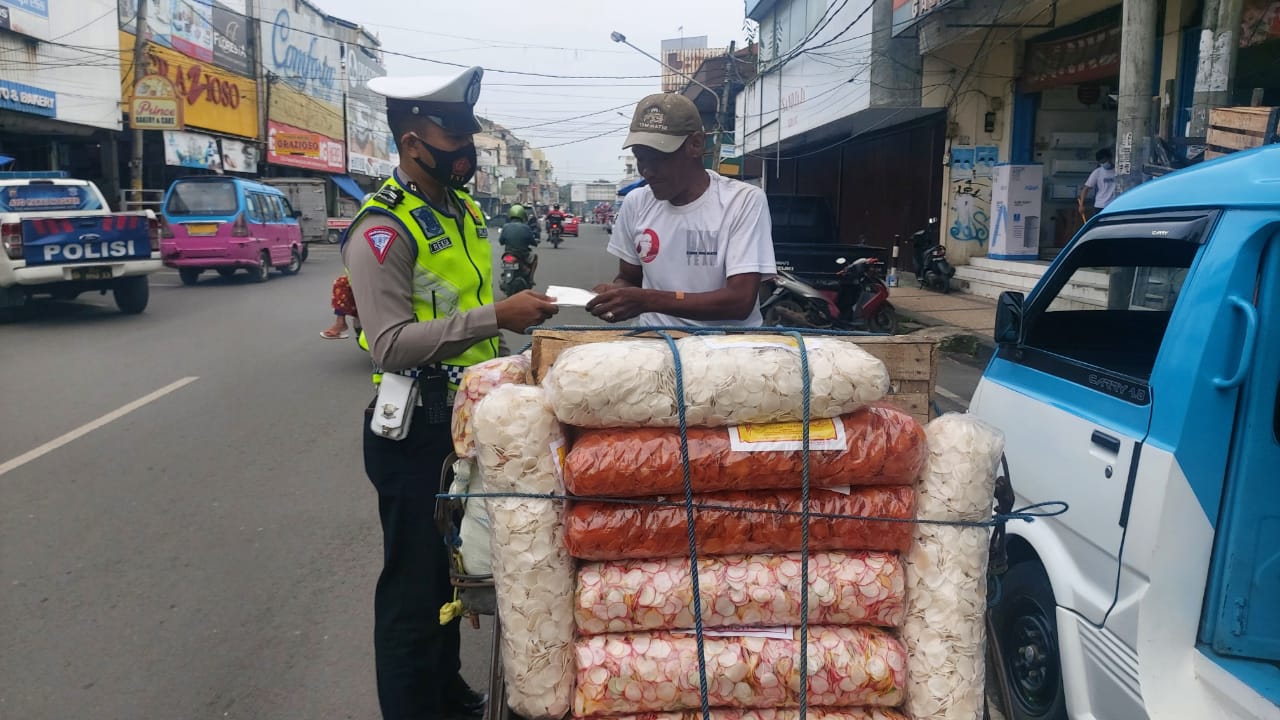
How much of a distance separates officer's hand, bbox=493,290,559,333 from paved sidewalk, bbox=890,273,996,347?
8837 mm

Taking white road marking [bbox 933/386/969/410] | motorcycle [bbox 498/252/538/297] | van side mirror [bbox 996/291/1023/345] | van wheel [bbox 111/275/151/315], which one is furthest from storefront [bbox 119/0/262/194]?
van side mirror [bbox 996/291/1023/345]

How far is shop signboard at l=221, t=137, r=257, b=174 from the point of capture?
30.5m

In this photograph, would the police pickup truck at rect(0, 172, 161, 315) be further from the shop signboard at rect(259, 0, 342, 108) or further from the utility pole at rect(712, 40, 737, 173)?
the shop signboard at rect(259, 0, 342, 108)

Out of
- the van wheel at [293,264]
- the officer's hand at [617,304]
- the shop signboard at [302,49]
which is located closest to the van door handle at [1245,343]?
the officer's hand at [617,304]

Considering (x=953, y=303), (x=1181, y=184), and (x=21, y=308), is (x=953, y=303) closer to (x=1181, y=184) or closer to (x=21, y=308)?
(x=1181, y=184)

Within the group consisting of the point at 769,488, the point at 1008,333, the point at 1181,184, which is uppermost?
the point at 1181,184

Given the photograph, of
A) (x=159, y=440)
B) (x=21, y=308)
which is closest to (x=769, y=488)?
(x=159, y=440)

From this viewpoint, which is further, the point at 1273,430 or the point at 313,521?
the point at 313,521

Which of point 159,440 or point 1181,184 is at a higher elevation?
point 1181,184

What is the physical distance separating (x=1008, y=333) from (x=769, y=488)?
170 cm

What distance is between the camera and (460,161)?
2461 millimetres

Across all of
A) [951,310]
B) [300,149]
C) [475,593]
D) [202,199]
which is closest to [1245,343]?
[475,593]

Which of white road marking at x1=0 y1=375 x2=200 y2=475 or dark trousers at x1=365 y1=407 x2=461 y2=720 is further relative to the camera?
white road marking at x1=0 y1=375 x2=200 y2=475

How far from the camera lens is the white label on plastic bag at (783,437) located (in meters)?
1.65
